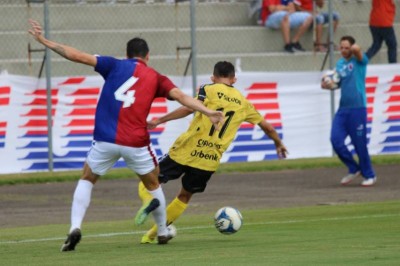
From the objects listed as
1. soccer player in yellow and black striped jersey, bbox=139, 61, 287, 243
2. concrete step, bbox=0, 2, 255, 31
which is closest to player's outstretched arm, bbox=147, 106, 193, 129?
soccer player in yellow and black striped jersey, bbox=139, 61, 287, 243

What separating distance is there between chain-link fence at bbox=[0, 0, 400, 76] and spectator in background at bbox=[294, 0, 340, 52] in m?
0.24

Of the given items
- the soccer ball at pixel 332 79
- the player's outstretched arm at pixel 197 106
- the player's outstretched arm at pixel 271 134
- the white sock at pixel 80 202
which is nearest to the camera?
the player's outstretched arm at pixel 197 106

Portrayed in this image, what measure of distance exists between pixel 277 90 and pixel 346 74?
420cm

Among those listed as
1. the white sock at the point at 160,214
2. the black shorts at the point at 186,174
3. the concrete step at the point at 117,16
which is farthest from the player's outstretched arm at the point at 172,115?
the concrete step at the point at 117,16

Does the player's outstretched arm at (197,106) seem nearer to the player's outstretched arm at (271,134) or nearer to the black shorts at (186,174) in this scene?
the black shorts at (186,174)

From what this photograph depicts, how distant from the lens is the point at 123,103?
12.4m

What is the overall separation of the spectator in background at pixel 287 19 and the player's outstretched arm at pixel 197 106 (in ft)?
46.0

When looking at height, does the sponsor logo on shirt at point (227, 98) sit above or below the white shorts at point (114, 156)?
above

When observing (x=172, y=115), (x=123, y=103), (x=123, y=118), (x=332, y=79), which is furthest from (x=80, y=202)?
(x=332, y=79)

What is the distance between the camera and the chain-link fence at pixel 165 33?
2392cm

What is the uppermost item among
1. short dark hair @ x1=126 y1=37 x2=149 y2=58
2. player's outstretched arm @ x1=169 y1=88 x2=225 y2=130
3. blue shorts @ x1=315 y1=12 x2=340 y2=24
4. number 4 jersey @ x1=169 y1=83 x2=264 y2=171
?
short dark hair @ x1=126 y1=37 x2=149 y2=58

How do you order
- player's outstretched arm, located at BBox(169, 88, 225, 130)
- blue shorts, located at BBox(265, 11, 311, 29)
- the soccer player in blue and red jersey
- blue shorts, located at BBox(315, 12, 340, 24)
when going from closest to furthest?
player's outstretched arm, located at BBox(169, 88, 225, 130), the soccer player in blue and red jersey, blue shorts, located at BBox(315, 12, 340, 24), blue shorts, located at BBox(265, 11, 311, 29)

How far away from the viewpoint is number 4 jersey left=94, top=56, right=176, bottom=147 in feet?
40.7

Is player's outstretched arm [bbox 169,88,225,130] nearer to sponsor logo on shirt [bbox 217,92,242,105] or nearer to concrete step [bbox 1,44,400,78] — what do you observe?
sponsor logo on shirt [bbox 217,92,242,105]
